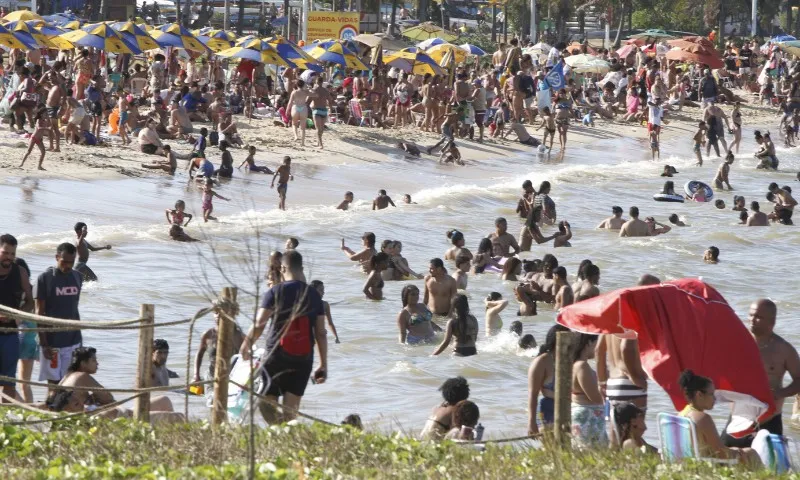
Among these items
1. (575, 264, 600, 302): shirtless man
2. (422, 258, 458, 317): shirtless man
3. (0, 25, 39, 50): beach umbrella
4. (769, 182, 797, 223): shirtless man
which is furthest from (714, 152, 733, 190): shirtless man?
(575, 264, 600, 302): shirtless man

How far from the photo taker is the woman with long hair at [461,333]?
12.9 meters

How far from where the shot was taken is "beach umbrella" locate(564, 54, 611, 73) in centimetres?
3938

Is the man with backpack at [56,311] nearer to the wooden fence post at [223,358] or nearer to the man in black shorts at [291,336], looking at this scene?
the man in black shorts at [291,336]

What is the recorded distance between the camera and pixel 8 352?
9.05m

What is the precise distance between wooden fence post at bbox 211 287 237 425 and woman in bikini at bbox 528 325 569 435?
1831mm

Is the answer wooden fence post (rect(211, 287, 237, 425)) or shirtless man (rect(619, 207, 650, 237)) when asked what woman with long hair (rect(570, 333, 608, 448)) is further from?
shirtless man (rect(619, 207, 650, 237))

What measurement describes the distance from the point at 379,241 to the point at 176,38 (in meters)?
11.3

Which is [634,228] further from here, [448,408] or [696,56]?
[696,56]

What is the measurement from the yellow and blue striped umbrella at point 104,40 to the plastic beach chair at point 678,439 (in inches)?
837

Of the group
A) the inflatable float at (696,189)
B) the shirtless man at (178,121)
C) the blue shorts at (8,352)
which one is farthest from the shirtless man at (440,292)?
the inflatable float at (696,189)

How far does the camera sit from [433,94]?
31125mm

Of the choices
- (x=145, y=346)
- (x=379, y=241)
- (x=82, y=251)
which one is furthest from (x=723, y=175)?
(x=145, y=346)

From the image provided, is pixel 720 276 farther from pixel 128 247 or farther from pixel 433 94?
pixel 433 94

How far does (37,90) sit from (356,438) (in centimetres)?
1753
